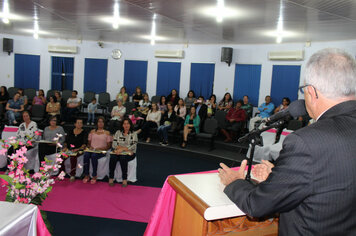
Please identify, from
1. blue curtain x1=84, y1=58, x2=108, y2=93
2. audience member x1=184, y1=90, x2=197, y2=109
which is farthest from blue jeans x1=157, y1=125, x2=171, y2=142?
blue curtain x1=84, y1=58, x2=108, y2=93

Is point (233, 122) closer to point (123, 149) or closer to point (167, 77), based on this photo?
point (167, 77)

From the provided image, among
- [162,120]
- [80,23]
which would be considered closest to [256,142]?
[162,120]

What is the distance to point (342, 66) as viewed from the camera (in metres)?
0.97

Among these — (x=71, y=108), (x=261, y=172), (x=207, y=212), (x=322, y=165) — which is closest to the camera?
(x=322, y=165)

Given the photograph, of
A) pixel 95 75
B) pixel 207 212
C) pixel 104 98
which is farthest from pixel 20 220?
pixel 95 75

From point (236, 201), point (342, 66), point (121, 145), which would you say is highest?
point (342, 66)

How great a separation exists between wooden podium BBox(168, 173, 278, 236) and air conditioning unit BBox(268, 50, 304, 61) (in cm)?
778

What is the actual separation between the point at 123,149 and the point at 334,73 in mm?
4491

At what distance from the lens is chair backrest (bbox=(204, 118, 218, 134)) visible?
25.3ft

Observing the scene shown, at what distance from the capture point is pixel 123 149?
515cm

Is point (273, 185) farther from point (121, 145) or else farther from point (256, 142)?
point (121, 145)

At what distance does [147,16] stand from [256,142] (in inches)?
232

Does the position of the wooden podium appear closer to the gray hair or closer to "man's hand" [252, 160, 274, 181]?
"man's hand" [252, 160, 274, 181]

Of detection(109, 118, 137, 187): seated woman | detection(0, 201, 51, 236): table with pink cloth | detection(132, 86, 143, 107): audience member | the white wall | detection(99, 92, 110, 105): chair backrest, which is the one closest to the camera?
detection(0, 201, 51, 236): table with pink cloth
